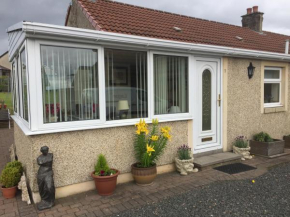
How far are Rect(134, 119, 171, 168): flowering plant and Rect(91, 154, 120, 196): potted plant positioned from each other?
57 centimetres

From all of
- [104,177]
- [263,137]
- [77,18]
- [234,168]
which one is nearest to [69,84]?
[104,177]

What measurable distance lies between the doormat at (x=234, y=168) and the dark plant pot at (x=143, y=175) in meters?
1.69

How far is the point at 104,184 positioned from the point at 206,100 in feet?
10.8

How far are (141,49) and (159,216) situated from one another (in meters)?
3.05

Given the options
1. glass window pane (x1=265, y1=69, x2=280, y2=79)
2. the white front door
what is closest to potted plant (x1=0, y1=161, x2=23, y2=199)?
the white front door

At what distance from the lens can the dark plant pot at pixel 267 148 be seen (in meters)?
6.30

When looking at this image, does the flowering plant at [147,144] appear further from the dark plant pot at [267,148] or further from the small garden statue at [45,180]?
the dark plant pot at [267,148]

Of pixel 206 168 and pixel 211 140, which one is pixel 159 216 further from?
pixel 211 140

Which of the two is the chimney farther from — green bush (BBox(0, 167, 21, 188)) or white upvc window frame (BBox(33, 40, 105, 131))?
green bush (BBox(0, 167, 21, 188))

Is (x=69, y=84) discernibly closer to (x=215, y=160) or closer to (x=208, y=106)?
(x=208, y=106)

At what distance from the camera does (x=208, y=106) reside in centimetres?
607

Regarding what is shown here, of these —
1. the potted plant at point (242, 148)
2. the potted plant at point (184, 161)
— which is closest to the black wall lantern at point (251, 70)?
the potted plant at point (242, 148)

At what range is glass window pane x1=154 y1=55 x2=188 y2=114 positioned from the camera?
206 inches

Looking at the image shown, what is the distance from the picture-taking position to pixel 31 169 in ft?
12.7
